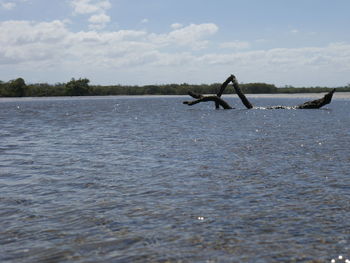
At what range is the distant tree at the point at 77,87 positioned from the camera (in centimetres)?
18938

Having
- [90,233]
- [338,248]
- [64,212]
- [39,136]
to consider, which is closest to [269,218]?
[338,248]

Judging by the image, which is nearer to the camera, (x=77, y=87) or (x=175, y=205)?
(x=175, y=205)

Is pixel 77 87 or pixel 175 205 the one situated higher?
pixel 77 87

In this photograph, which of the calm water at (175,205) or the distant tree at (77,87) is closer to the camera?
the calm water at (175,205)

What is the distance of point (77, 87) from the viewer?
627 feet

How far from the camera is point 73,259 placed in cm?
769

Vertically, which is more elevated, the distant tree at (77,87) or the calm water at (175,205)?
the distant tree at (77,87)

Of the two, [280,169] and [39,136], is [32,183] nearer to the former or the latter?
[280,169]

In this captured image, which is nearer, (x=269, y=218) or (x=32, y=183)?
(x=269, y=218)

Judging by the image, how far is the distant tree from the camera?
189375 mm

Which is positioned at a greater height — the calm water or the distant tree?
the distant tree

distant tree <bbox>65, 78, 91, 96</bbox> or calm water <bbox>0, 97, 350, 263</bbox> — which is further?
distant tree <bbox>65, 78, 91, 96</bbox>

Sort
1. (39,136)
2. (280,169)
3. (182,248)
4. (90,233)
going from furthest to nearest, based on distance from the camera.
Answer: (39,136)
(280,169)
(90,233)
(182,248)

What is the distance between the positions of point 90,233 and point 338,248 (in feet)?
16.8
